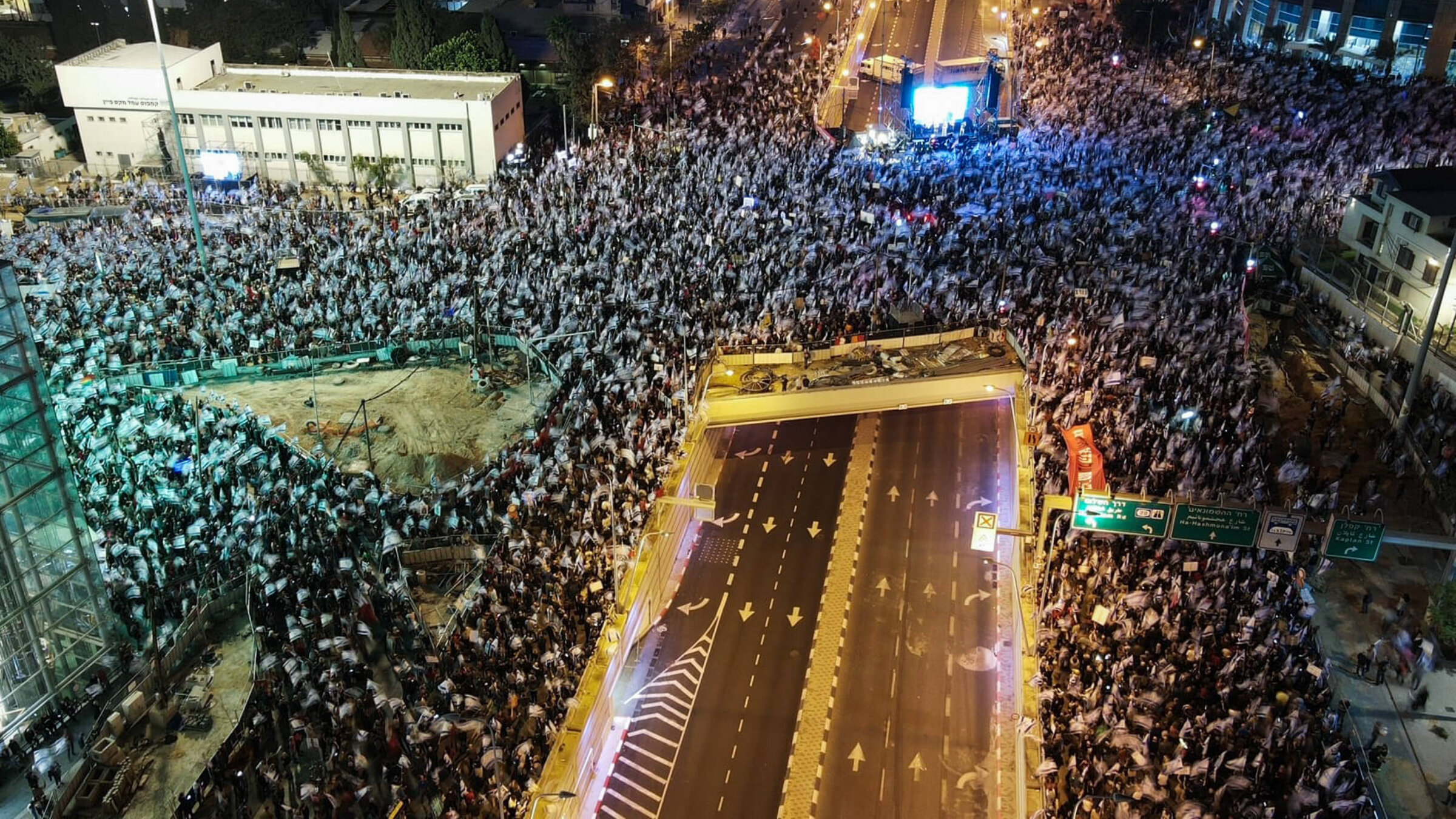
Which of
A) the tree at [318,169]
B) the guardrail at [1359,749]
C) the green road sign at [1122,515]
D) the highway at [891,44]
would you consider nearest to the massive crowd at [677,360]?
the guardrail at [1359,749]

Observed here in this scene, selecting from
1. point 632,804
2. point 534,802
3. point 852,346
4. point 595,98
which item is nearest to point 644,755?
point 632,804

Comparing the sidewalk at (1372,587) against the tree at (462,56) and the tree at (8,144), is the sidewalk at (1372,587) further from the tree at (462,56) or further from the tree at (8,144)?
the tree at (8,144)

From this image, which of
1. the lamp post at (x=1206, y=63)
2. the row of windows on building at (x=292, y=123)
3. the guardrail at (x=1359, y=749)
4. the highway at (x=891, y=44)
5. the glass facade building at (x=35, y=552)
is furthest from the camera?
the highway at (x=891, y=44)

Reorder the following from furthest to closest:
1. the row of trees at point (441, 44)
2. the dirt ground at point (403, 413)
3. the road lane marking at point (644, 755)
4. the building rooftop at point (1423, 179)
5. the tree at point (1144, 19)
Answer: the tree at point (1144, 19) → the row of trees at point (441, 44) → the building rooftop at point (1423, 179) → the dirt ground at point (403, 413) → the road lane marking at point (644, 755)

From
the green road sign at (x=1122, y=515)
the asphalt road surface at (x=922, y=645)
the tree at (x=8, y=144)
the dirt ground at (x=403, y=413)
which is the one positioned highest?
the green road sign at (x=1122, y=515)

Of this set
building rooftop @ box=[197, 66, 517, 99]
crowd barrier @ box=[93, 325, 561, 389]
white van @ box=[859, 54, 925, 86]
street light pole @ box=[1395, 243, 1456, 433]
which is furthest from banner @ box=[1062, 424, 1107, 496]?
white van @ box=[859, 54, 925, 86]

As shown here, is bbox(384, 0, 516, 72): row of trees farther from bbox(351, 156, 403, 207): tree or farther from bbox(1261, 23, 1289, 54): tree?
bbox(1261, 23, 1289, 54): tree
